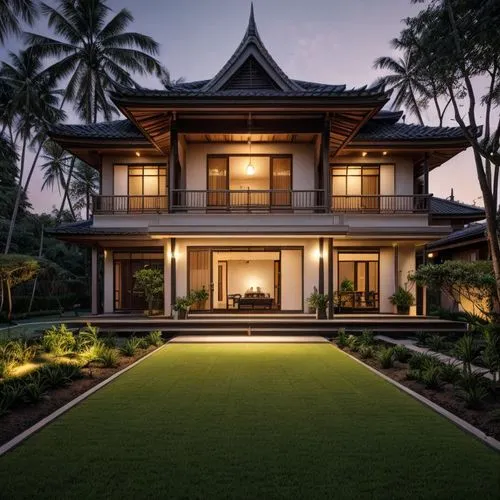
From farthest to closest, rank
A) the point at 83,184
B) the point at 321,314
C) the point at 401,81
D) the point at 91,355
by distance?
the point at 83,184 < the point at 401,81 < the point at 321,314 < the point at 91,355

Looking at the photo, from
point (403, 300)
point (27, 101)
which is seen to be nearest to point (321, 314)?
point (403, 300)

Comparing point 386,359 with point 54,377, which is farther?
point 386,359

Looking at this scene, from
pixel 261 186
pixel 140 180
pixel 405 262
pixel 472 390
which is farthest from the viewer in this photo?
pixel 261 186

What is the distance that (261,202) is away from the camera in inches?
661

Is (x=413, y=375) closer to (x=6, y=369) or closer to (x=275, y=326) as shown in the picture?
(x=275, y=326)

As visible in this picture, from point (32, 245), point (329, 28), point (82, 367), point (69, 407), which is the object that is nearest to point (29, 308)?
point (32, 245)

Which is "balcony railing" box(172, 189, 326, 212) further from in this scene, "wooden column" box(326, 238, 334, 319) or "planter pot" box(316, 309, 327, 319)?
"planter pot" box(316, 309, 327, 319)

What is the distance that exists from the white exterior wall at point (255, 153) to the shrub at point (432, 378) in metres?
10.8

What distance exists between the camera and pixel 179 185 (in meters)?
15.8

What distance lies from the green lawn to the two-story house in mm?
8496

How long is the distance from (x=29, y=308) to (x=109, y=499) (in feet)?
73.3

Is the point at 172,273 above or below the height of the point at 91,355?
above

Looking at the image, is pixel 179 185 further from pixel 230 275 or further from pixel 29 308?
pixel 29 308

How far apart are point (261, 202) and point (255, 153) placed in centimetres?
190
